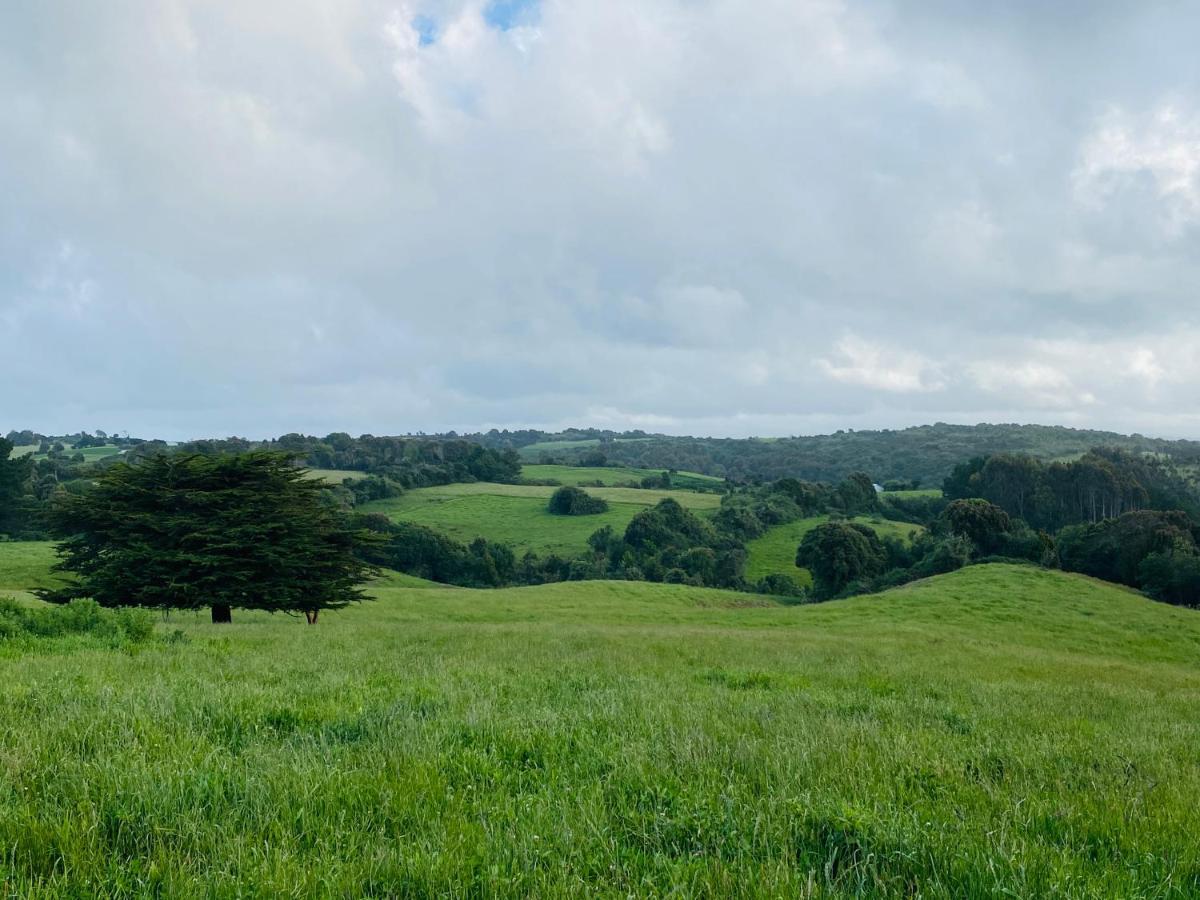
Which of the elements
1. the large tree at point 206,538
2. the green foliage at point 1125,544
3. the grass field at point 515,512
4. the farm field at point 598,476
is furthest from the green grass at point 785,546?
the large tree at point 206,538

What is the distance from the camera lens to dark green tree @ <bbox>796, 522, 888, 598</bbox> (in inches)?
3014

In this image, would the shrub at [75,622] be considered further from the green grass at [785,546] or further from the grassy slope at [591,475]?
the grassy slope at [591,475]

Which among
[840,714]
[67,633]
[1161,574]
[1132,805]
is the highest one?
[1132,805]

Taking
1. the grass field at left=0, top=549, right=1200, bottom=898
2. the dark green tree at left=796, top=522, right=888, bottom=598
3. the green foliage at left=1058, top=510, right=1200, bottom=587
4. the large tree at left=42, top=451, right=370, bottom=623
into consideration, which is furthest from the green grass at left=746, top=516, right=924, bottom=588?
the grass field at left=0, top=549, right=1200, bottom=898

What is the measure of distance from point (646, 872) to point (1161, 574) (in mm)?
74560

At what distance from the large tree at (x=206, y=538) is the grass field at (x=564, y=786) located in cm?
2067

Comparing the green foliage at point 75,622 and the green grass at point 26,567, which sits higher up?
the green foliage at point 75,622

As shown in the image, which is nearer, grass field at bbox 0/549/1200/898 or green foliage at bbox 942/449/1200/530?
grass field at bbox 0/549/1200/898

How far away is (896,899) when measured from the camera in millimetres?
3551

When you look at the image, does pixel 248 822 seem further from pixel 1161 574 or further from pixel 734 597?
pixel 1161 574

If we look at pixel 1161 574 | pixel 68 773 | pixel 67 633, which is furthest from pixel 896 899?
pixel 1161 574

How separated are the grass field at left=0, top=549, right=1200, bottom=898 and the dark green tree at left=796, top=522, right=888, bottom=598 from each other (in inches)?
2705

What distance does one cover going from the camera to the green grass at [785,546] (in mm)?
94562

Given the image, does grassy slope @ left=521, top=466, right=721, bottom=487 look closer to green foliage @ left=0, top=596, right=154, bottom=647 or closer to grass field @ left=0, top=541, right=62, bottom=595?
grass field @ left=0, top=541, right=62, bottom=595
